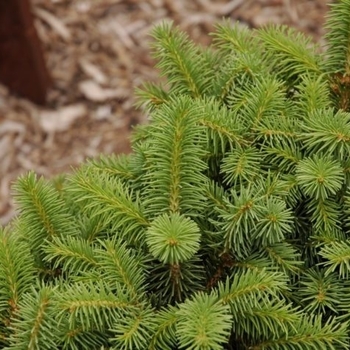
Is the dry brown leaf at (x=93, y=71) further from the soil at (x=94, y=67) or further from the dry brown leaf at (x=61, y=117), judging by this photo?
the dry brown leaf at (x=61, y=117)

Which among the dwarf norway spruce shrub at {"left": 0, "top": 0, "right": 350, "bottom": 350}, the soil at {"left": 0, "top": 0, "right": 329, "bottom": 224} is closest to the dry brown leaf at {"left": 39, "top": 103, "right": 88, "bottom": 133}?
the soil at {"left": 0, "top": 0, "right": 329, "bottom": 224}

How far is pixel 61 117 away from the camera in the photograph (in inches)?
158

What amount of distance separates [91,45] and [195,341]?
10.8ft

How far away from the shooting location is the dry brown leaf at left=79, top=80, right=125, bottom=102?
410 centimetres

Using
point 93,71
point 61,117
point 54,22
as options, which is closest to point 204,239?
point 61,117

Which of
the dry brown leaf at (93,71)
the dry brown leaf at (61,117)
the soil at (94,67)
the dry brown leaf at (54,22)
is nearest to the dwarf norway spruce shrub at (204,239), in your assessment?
the soil at (94,67)

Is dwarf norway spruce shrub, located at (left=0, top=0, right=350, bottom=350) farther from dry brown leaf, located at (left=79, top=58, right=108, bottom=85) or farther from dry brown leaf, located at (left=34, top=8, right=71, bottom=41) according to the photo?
dry brown leaf, located at (left=34, top=8, right=71, bottom=41)

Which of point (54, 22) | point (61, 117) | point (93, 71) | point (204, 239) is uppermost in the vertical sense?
point (204, 239)

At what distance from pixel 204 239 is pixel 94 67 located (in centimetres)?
290

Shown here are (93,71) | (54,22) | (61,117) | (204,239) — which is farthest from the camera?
(54,22)

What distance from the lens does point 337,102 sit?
5.57ft

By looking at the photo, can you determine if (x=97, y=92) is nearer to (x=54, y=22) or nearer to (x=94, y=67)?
(x=94, y=67)

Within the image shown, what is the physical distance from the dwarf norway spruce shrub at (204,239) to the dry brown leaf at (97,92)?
2493mm

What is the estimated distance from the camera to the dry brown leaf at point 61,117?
3980 mm
